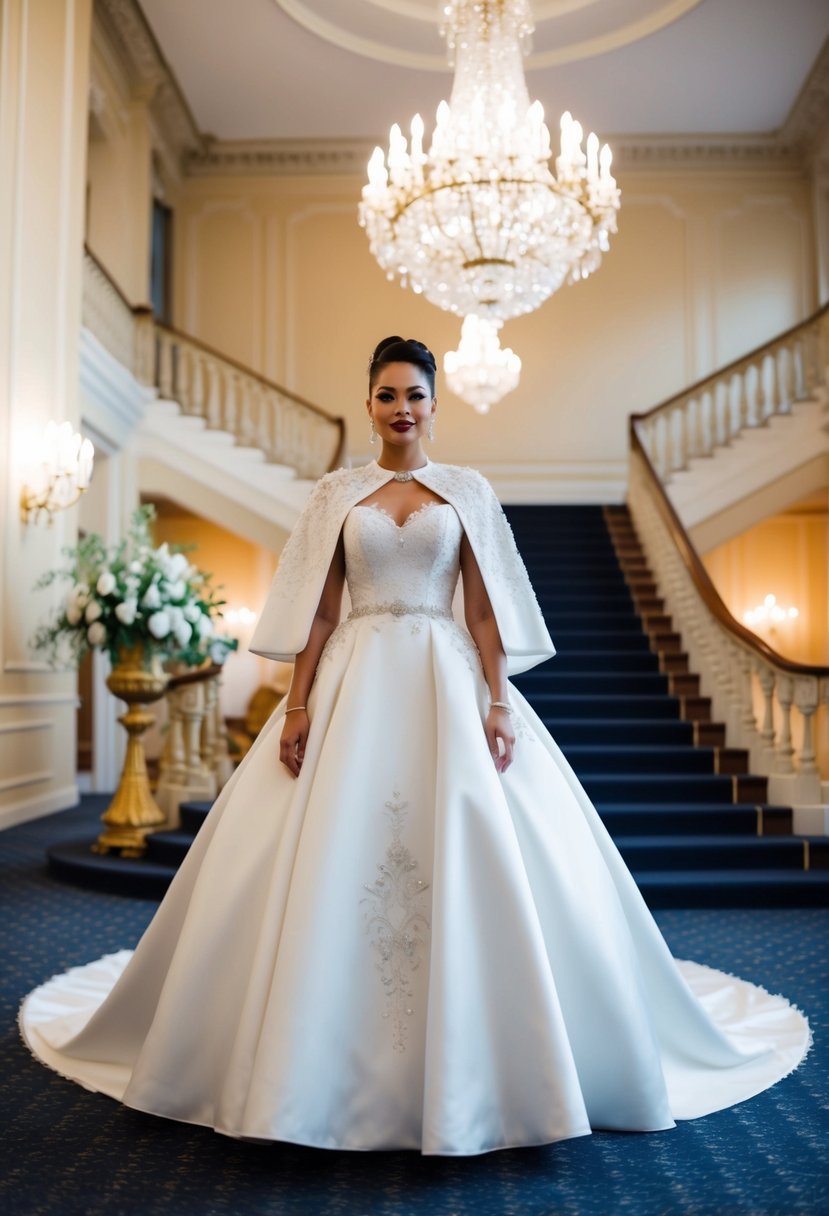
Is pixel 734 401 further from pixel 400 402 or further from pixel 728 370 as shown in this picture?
pixel 400 402

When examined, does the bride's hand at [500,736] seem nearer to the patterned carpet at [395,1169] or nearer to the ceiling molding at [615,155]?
the patterned carpet at [395,1169]

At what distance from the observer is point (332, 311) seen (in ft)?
43.0

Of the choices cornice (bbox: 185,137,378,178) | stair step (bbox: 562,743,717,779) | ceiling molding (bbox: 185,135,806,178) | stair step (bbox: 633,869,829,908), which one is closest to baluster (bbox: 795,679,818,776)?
stair step (bbox: 562,743,717,779)

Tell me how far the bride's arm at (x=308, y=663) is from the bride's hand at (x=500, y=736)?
44 cm

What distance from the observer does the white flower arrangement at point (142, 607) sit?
19.1ft

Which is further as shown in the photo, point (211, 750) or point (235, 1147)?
point (211, 750)

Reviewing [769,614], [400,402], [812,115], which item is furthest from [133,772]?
[812,115]

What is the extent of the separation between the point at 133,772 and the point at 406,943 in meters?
3.99

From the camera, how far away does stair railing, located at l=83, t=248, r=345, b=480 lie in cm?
1068

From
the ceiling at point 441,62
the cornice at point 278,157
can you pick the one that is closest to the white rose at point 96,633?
the ceiling at point 441,62

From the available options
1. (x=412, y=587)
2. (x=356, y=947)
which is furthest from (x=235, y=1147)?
(x=412, y=587)

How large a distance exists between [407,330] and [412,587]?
1082 centimetres

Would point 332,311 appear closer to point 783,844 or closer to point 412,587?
point 783,844

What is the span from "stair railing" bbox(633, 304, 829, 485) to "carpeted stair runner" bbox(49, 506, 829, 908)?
1.57 meters
